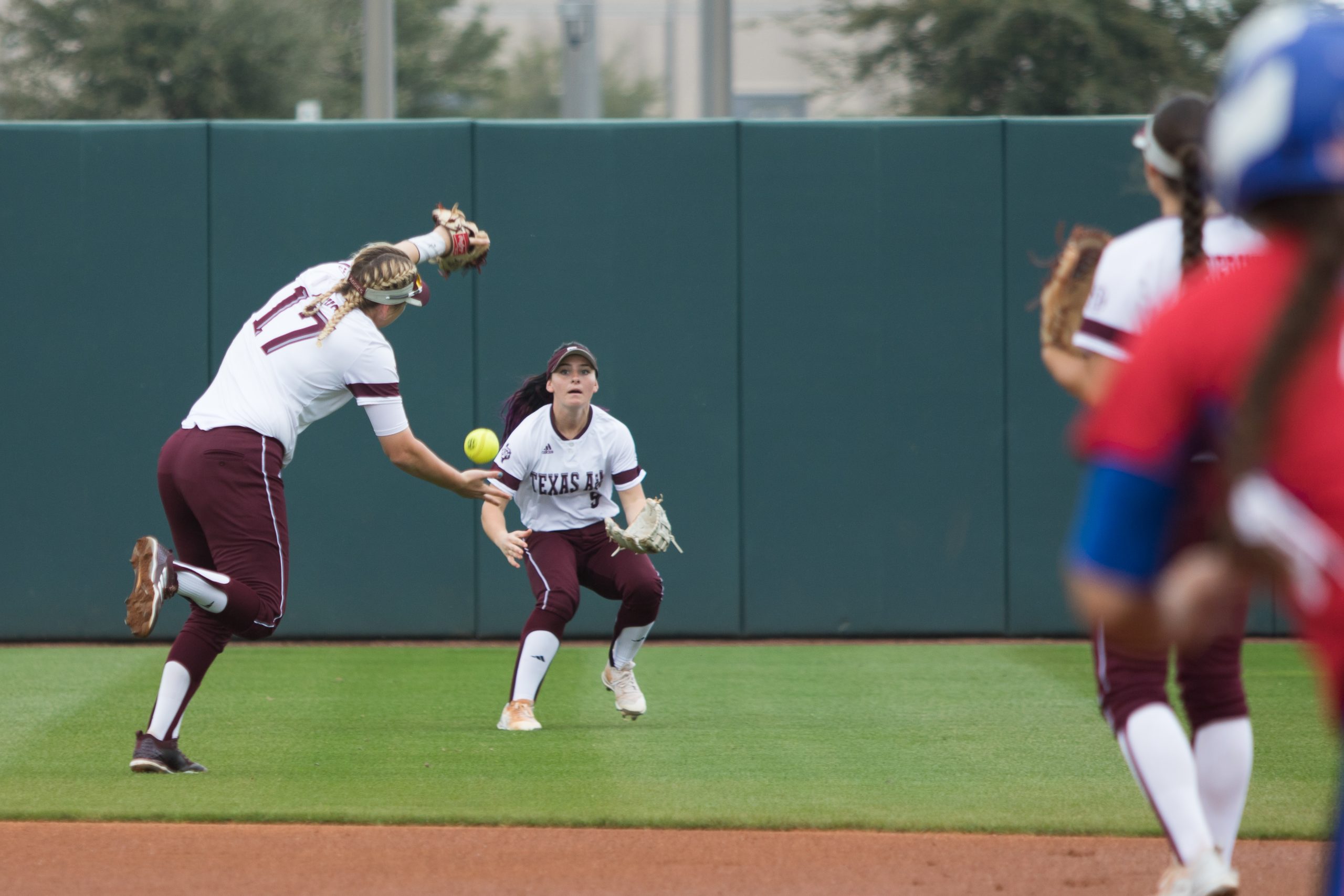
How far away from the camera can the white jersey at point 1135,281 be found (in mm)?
3086

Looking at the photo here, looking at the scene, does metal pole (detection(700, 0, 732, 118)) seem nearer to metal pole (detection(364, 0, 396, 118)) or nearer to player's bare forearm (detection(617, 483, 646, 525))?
metal pole (detection(364, 0, 396, 118))

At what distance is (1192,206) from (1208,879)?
1.38 meters

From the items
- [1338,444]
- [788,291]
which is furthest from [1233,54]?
[788,291]

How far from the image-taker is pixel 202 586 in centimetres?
506

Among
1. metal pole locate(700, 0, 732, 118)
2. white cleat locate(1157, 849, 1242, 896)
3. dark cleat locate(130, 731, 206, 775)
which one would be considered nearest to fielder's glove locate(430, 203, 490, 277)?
dark cleat locate(130, 731, 206, 775)

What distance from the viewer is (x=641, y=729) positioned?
6.15 metres

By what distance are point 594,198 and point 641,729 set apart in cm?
412

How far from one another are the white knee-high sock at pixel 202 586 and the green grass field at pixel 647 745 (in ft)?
1.99

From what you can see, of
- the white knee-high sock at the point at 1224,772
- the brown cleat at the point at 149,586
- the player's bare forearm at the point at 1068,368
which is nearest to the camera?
the player's bare forearm at the point at 1068,368

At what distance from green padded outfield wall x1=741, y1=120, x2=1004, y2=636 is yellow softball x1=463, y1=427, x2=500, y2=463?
233 centimetres

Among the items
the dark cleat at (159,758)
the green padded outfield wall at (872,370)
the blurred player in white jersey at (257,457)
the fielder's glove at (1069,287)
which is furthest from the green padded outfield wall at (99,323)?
the fielder's glove at (1069,287)

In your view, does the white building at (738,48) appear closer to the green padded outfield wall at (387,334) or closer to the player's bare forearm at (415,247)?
the green padded outfield wall at (387,334)

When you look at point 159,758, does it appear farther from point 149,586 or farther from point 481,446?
point 481,446

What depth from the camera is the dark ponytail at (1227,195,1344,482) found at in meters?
1.45
